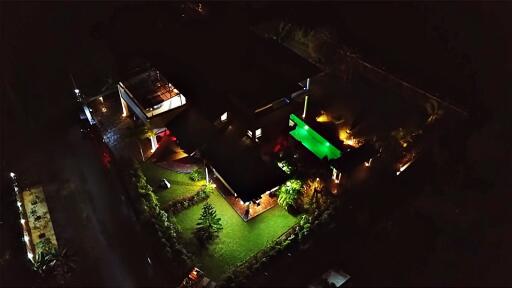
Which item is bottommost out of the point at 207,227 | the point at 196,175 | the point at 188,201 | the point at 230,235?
the point at 230,235

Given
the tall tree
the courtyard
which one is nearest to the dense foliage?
the courtyard

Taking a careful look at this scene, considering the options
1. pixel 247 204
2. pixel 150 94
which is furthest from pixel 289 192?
pixel 150 94

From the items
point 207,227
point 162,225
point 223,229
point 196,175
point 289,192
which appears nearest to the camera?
point 162,225

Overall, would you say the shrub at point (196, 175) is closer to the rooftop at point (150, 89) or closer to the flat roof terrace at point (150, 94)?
the flat roof terrace at point (150, 94)

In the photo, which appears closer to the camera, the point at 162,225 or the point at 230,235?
the point at 162,225

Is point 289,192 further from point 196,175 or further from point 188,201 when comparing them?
point 196,175
